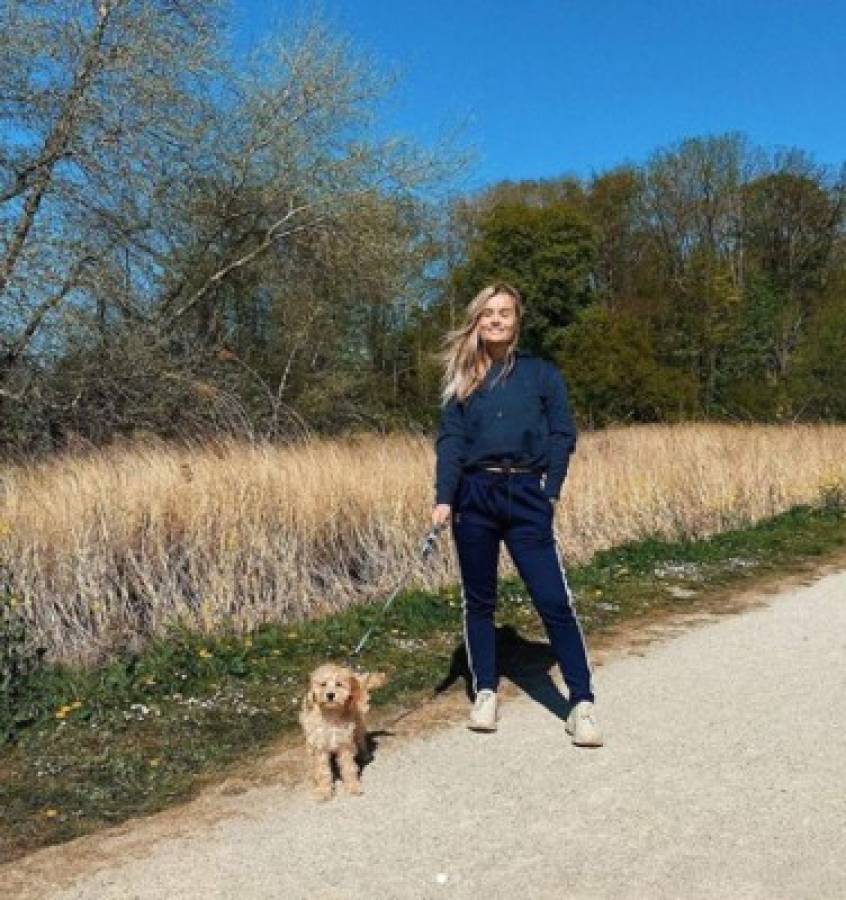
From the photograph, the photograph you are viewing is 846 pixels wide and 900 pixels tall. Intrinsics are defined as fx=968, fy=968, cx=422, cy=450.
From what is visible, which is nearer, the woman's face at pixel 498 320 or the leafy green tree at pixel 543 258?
the woman's face at pixel 498 320

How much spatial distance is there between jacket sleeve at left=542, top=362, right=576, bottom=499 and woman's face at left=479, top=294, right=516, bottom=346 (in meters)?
0.26

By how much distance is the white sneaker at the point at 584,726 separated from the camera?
4.50m

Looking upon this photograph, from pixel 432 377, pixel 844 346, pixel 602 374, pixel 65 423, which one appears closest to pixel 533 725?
pixel 65 423

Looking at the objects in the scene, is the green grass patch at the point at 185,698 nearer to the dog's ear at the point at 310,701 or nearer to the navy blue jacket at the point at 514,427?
the dog's ear at the point at 310,701

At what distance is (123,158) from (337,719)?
1266cm

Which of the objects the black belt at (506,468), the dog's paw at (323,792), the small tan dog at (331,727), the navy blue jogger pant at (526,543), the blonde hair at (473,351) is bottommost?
the dog's paw at (323,792)

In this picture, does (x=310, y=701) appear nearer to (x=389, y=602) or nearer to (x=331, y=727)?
(x=331, y=727)

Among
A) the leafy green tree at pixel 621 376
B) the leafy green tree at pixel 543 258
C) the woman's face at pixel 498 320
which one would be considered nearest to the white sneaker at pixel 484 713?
the woman's face at pixel 498 320

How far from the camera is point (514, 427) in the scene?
15.3 feet

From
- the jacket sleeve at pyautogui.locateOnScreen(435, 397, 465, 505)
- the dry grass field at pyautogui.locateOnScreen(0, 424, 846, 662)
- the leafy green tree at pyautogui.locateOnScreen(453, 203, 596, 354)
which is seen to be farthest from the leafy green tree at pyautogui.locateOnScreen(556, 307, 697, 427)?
the jacket sleeve at pyautogui.locateOnScreen(435, 397, 465, 505)

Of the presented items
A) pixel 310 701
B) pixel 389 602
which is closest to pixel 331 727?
pixel 310 701

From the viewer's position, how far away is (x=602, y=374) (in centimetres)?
3075

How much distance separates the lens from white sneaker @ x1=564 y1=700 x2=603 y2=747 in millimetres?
4504

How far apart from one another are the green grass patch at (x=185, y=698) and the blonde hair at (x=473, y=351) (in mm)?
1767
